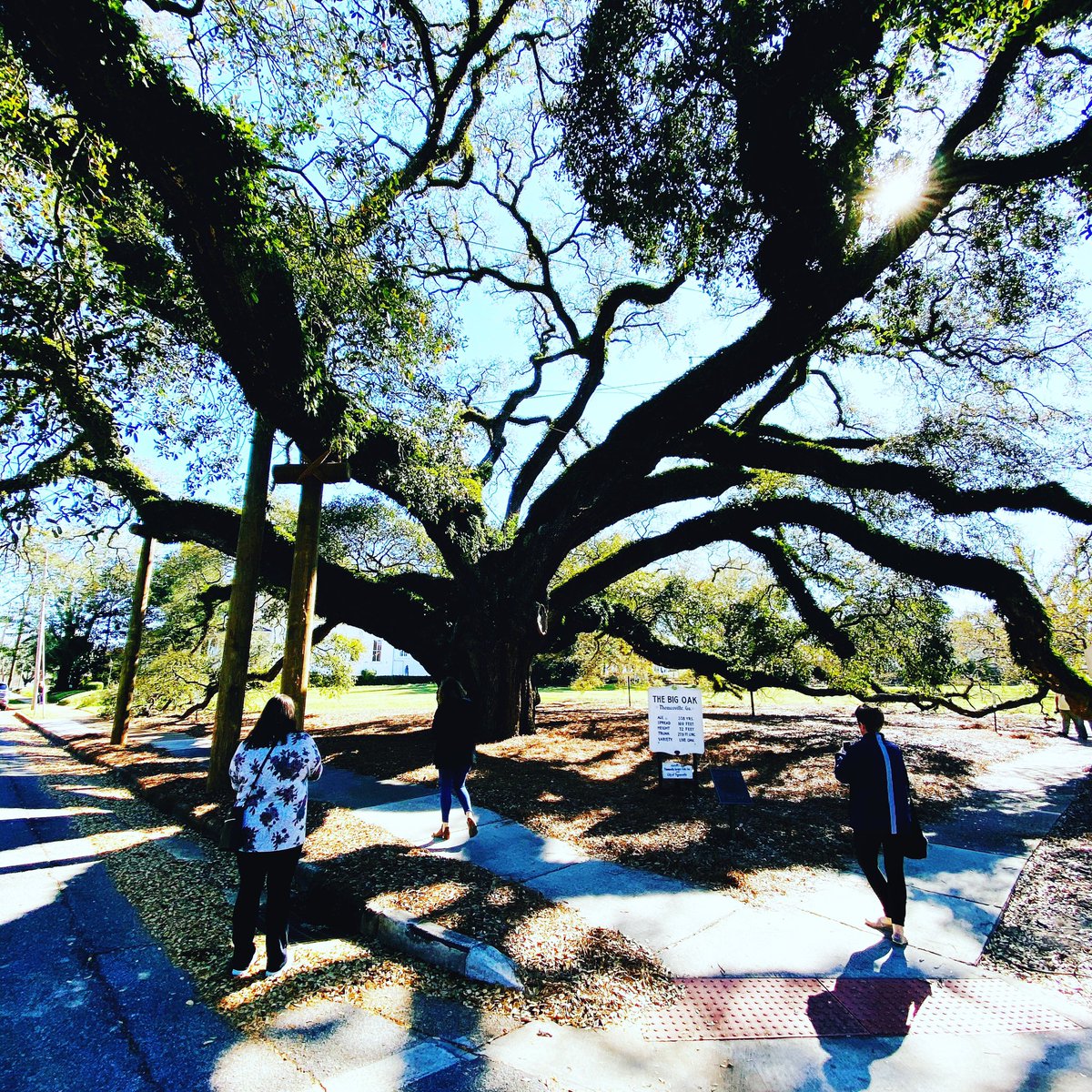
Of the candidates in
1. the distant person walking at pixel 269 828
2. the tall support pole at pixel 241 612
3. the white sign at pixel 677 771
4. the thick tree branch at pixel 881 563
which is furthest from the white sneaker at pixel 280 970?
the thick tree branch at pixel 881 563

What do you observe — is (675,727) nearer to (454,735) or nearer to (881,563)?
(454,735)

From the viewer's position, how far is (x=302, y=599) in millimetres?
8234

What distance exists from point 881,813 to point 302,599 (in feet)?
23.0

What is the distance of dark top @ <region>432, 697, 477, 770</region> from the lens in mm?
6539

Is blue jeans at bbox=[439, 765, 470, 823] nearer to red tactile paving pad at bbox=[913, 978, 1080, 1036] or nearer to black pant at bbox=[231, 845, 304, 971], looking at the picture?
black pant at bbox=[231, 845, 304, 971]

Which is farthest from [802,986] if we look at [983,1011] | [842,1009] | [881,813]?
[881,813]

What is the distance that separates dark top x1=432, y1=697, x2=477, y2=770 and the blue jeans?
6 centimetres

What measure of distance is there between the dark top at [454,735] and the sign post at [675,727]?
2.73m

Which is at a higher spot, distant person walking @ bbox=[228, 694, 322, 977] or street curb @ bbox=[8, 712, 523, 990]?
distant person walking @ bbox=[228, 694, 322, 977]

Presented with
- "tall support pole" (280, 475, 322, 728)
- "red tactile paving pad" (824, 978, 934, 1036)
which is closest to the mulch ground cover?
"red tactile paving pad" (824, 978, 934, 1036)

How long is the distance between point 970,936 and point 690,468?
9004 millimetres

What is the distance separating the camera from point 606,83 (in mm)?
7055

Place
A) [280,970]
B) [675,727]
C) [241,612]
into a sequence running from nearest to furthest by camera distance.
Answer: [280,970]
[675,727]
[241,612]

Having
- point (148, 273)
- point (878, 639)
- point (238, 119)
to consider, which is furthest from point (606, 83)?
point (878, 639)
